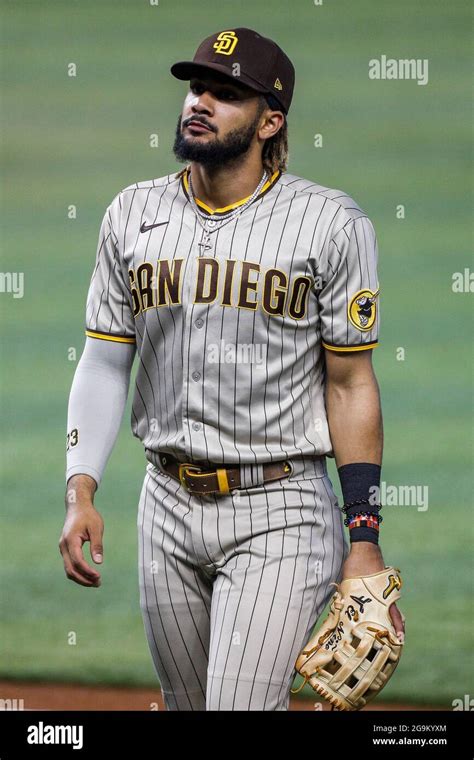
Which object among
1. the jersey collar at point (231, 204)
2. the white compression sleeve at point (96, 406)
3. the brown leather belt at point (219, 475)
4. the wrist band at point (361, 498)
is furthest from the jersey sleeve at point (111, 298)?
the wrist band at point (361, 498)

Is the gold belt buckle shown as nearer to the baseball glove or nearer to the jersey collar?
the baseball glove

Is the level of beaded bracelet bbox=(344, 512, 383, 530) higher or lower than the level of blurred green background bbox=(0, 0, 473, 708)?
lower

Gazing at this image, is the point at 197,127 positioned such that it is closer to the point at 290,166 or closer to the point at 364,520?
the point at 364,520

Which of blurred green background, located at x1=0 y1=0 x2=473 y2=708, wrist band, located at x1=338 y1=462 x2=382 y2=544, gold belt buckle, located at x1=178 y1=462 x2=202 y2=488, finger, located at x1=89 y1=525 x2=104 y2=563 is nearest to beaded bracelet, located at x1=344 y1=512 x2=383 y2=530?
wrist band, located at x1=338 y1=462 x2=382 y2=544

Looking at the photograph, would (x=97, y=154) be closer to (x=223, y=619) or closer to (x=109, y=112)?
(x=109, y=112)

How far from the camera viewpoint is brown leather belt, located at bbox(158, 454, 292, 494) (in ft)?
9.09

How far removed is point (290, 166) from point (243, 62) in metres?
5.42

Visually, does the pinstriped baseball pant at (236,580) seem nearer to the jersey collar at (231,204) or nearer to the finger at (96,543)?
the finger at (96,543)

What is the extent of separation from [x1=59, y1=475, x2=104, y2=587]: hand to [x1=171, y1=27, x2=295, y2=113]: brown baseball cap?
0.90 m

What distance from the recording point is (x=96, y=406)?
2924mm

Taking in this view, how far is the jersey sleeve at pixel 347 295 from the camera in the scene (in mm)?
2773

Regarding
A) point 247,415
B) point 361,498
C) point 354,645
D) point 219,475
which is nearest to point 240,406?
point 247,415

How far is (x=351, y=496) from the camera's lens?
278 centimetres

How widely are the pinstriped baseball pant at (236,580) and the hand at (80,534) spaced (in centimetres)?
15
